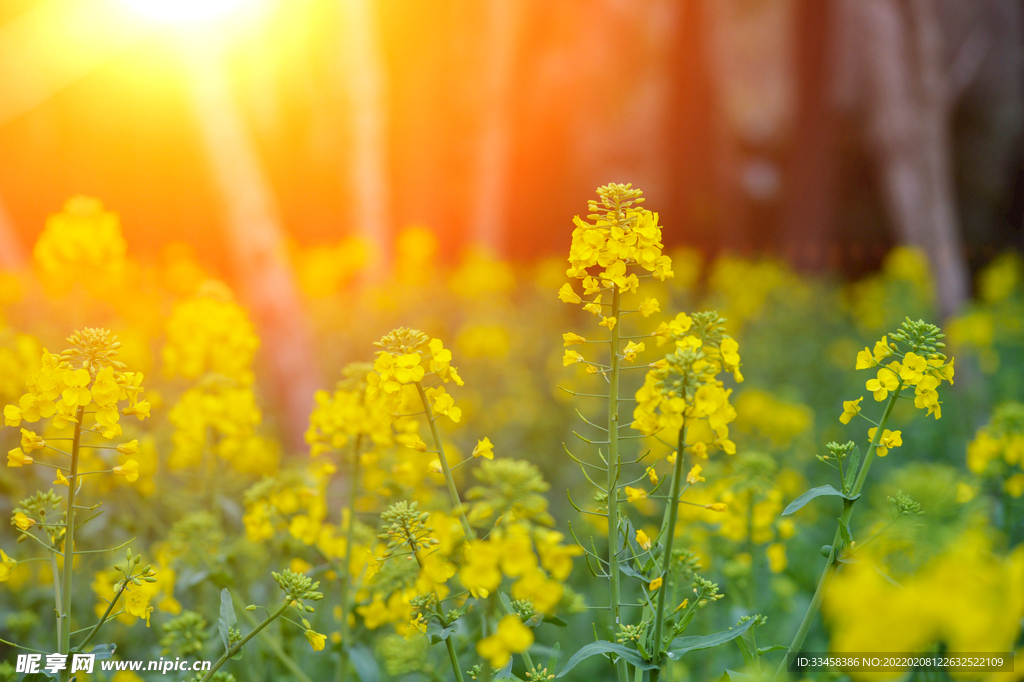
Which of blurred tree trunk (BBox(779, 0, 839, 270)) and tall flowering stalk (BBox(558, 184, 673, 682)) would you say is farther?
blurred tree trunk (BBox(779, 0, 839, 270))

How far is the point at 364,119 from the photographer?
655cm

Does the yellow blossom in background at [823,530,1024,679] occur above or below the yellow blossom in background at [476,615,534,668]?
above

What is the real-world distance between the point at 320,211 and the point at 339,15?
4904 mm

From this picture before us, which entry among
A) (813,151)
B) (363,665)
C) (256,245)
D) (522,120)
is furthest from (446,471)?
(522,120)

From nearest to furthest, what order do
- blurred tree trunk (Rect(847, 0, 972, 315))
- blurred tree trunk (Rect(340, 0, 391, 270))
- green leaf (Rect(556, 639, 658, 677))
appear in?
1. green leaf (Rect(556, 639, 658, 677))
2. blurred tree trunk (Rect(847, 0, 972, 315))
3. blurred tree trunk (Rect(340, 0, 391, 270))

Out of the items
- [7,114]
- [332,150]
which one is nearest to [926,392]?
[332,150]

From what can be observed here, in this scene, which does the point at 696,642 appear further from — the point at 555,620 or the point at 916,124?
the point at 916,124

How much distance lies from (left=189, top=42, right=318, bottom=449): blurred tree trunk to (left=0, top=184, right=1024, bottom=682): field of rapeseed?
Answer: 1.31ft

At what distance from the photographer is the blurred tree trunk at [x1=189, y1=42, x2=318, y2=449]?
371 cm

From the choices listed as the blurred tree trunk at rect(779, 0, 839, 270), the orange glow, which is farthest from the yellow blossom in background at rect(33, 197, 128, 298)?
the blurred tree trunk at rect(779, 0, 839, 270)

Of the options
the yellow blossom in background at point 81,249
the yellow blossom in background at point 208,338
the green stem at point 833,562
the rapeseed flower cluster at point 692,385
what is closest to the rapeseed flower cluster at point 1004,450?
the green stem at point 833,562

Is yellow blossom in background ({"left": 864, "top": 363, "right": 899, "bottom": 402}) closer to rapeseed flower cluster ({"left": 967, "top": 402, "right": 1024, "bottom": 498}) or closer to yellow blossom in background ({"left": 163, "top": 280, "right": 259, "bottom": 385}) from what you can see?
rapeseed flower cluster ({"left": 967, "top": 402, "right": 1024, "bottom": 498})

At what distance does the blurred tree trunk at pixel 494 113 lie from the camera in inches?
325

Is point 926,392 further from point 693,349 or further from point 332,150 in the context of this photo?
point 332,150
